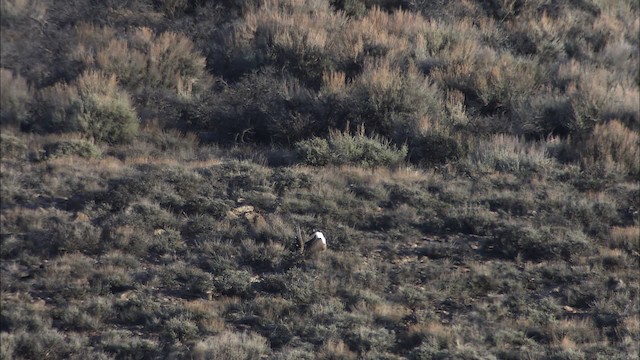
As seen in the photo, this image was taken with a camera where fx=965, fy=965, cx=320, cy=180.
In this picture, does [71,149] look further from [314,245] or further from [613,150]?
[613,150]

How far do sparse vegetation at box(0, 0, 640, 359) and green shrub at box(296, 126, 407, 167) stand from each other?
1.3 inches

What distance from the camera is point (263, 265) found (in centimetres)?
1133

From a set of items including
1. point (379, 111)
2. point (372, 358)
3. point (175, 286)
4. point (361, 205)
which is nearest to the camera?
point (372, 358)

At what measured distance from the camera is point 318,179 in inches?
522

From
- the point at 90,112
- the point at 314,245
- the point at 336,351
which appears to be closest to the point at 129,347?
the point at 336,351

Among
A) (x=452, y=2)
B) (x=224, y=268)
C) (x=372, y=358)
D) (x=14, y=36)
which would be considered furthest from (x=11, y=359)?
(x=452, y=2)

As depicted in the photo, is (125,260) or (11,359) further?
(125,260)

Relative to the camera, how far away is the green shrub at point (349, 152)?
1402cm

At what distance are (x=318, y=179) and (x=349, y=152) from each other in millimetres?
1122

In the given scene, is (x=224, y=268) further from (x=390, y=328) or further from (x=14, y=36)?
(x=14, y=36)

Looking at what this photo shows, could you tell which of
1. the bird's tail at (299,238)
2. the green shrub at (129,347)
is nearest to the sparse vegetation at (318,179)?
the green shrub at (129,347)

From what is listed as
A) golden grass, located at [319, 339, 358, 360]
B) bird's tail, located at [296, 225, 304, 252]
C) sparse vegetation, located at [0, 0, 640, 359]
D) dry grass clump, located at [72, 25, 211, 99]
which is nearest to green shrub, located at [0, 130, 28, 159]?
sparse vegetation, located at [0, 0, 640, 359]

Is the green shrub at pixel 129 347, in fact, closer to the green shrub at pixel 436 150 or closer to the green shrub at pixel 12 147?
the green shrub at pixel 12 147

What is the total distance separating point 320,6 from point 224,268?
929cm
